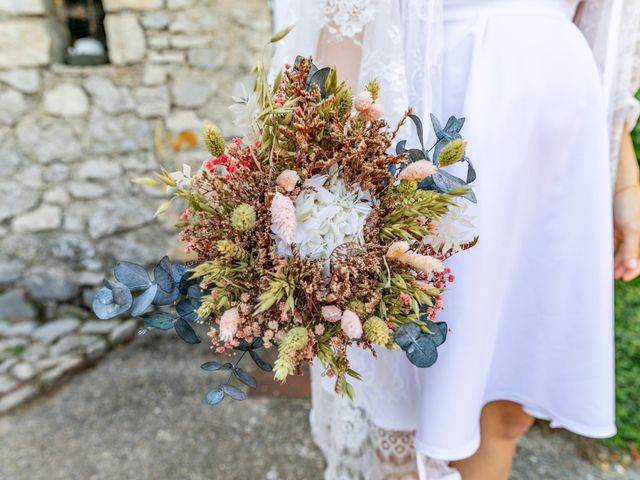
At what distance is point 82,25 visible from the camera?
2.86 m

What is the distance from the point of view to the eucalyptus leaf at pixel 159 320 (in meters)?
0.70

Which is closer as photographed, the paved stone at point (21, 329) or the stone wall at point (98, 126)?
the stone wall at point (98, 126)

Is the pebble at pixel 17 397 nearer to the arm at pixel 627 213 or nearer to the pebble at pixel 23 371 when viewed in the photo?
the pebble at pixel 23 371

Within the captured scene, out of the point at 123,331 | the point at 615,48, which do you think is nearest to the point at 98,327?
the point at 123,331

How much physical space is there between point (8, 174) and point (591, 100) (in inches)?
116

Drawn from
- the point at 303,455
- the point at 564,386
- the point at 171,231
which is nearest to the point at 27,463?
the point at 303,455

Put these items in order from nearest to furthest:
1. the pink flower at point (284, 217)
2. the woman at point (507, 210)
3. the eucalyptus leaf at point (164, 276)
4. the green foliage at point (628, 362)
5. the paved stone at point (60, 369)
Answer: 1. the pink flower at point (284, 217)
2. the eucalyptus leaf at point (164, 276)
3. the woman at point (507, 210)
4. the green foliage at point (628, 362)
5. the paved stone at point (60, 369)

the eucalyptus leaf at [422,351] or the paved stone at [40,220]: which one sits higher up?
the eucalyptus leaf at [422,351]

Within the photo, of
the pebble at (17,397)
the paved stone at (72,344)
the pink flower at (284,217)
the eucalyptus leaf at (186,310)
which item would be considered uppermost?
A: the pink flower at (284,217)

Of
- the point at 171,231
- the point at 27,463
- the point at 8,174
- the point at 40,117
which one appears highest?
the point at 40,117

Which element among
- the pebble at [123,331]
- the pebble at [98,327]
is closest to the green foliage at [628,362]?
the pebble at [123,331]

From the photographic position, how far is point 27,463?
6.08 ft

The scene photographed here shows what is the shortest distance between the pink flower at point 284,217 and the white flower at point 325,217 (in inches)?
1.7

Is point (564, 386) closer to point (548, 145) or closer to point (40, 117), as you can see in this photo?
point (548, 145)
